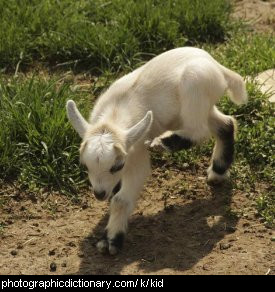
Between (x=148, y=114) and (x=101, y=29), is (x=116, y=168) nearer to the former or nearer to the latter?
(x=148, y=114)

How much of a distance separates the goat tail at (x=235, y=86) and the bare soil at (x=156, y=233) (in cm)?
82

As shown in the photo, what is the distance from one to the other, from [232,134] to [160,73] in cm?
99

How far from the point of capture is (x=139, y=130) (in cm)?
583

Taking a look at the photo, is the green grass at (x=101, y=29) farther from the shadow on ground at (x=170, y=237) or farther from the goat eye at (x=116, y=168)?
the goat eye at (x=116, y=168)

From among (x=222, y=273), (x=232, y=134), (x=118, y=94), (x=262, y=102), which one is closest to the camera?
(x=222, y=273)

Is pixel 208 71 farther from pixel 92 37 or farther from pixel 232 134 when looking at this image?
pixel 92 37

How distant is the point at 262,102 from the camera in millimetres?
7902

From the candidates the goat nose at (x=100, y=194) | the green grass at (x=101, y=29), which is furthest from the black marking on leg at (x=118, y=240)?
the green grass at (x=101, y=29)

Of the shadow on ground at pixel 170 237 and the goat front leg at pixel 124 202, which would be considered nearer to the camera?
the shadow on ground at pixel 170 237

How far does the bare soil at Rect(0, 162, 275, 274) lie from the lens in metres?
5.96

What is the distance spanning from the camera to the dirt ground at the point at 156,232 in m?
5.97

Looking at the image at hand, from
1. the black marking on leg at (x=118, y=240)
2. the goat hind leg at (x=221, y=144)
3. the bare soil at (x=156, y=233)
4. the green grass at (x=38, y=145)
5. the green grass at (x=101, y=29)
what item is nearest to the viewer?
the bare soil at (x=156, y=233)

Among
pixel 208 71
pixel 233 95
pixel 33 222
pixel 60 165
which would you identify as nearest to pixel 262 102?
pixel 233 95

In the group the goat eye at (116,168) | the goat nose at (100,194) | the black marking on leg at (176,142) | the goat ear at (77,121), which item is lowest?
the goat nose at (100,194)
